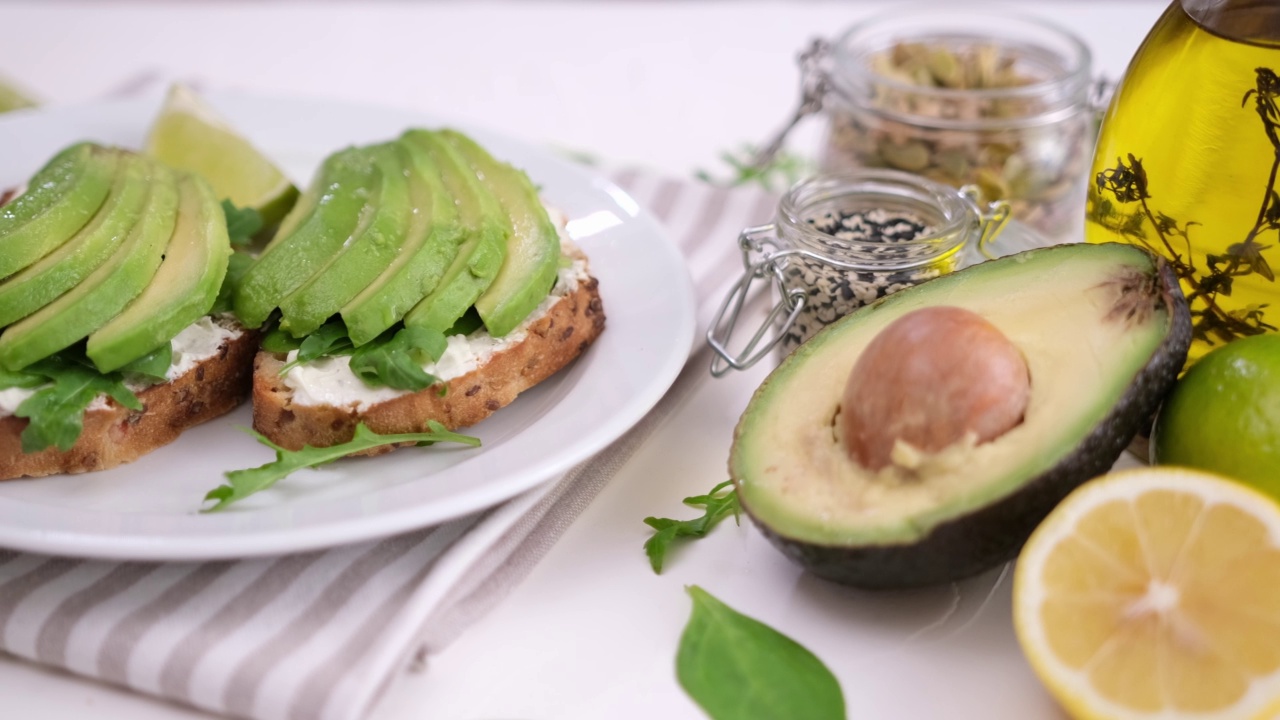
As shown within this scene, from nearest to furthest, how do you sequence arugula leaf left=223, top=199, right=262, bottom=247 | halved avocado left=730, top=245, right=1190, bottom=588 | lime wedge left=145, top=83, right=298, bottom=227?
halved avocado left=730, top=245, right=1190, bottom=588
arugula leaf left=223, top=199, right=262, bottom=247
lime wedge left=145, top=83, right=298, bottom=227

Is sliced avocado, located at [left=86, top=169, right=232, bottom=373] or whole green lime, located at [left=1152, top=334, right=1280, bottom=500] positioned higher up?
sliced avocado, located at [left=86, top=169, right=232, bottom=373]

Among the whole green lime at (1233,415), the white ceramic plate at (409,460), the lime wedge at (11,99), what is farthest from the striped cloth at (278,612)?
the lime wedge at (11,99)

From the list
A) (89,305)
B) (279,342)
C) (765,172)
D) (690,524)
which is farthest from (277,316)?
(765,172)

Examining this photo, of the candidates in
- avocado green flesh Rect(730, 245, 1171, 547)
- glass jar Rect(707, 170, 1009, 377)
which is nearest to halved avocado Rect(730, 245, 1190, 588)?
avocado green flesh Rect(730, 245, 1171, 547)

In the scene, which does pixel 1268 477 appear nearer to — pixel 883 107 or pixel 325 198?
pixel 883 107

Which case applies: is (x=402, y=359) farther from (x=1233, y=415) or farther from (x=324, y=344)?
(x=1233, y=415)

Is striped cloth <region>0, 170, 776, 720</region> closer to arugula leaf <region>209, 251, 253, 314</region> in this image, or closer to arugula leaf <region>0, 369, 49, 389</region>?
arugula leaf <region>0, 369, 49, 389</region>

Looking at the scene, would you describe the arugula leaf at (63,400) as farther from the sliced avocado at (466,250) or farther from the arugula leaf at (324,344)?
the sliced avocado at (466,250)
